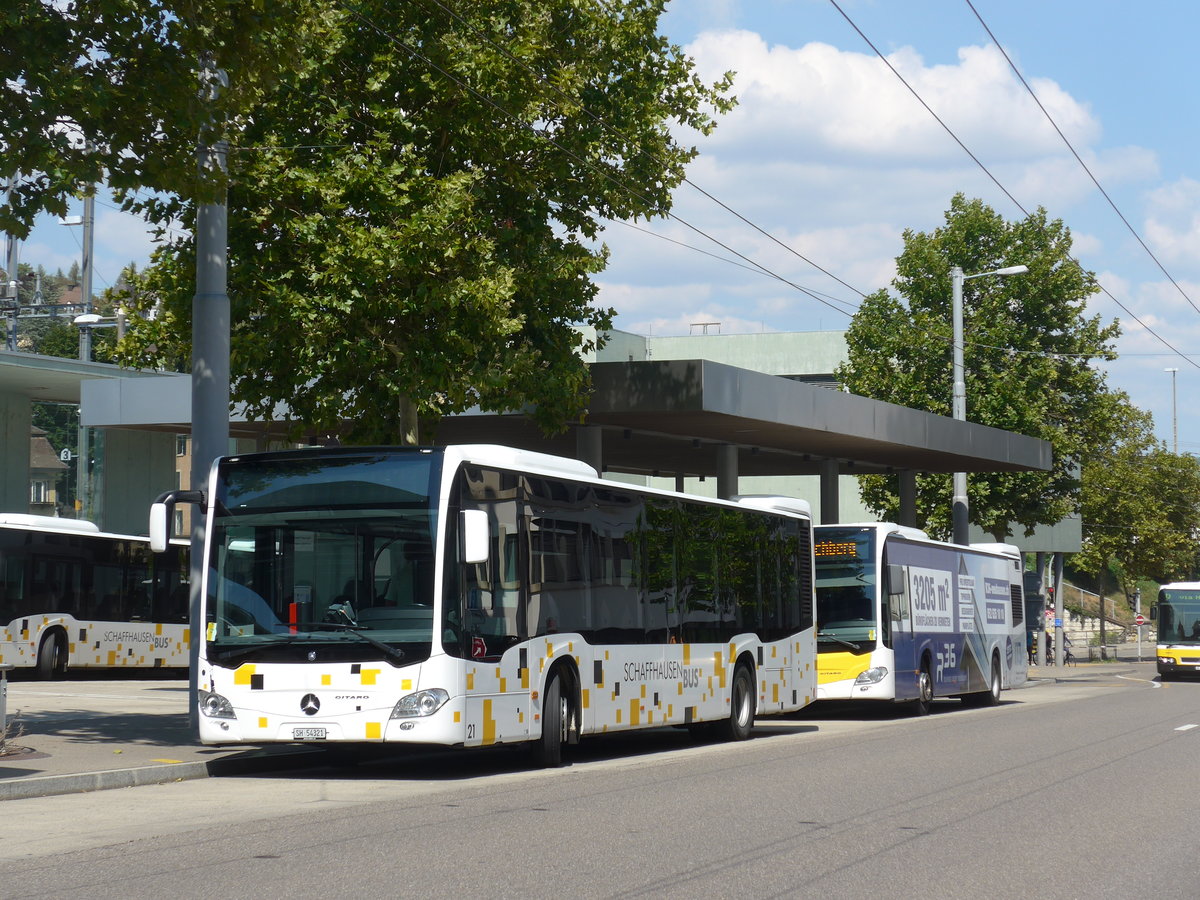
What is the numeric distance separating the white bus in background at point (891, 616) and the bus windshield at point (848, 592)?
15 millimetres

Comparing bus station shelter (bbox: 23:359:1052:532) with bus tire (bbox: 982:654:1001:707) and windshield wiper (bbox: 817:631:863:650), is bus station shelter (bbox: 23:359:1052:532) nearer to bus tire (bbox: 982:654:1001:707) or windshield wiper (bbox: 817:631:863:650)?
windshield wiper (bbox: 817:631:863:650)

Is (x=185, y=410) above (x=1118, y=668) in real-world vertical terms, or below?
above

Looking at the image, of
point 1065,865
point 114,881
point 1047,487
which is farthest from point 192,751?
point 1047,487

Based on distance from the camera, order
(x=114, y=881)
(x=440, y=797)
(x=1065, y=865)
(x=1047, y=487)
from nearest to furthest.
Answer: (x=114, y=881) → (x=1065, y=865) → (x=440, y=797) → (x=1047, y=487)

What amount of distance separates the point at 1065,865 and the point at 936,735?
38.6ft

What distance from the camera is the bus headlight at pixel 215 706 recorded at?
1430cm

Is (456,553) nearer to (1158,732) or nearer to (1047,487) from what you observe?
(1158,732)

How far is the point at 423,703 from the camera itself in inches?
544

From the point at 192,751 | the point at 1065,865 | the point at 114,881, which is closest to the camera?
the point at 114,881

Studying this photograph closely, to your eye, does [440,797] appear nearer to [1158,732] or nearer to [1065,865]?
[1065,865]

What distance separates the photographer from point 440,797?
12641mm

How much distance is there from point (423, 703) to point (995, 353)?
137ft

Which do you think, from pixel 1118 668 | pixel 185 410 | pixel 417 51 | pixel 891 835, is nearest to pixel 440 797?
pixel 891 835

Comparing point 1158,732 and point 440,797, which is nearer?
point 440,797
